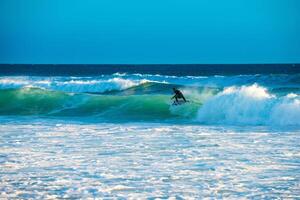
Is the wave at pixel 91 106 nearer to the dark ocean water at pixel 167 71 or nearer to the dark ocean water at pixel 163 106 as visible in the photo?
the dark ocean water at pixel 163 106

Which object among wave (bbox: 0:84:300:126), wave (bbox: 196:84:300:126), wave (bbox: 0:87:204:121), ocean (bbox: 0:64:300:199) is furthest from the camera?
wave (bbox: 0:87:204:121)

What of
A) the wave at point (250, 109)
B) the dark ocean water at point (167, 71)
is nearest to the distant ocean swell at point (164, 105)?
the wave at point (250, 109)

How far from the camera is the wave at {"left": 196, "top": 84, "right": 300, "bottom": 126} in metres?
16.2

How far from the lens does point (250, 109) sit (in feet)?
57.5

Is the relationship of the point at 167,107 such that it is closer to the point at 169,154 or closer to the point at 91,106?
the point at 91,106

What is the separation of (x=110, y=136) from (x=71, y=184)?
5.20m

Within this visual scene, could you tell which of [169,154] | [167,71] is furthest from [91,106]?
[167,71]

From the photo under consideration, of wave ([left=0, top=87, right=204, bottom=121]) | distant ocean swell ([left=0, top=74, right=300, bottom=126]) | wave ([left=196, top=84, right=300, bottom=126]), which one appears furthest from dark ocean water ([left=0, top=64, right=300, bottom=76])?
wave ([left=196, top=84, right=300, bottom=126])

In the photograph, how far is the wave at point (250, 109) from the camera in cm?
1623

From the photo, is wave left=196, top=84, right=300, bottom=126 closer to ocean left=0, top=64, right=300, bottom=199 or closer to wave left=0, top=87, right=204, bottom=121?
ocean left=0, top=64, right=300, bottom=199

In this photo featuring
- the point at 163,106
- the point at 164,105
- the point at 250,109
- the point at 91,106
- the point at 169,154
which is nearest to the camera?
the point at 169,154

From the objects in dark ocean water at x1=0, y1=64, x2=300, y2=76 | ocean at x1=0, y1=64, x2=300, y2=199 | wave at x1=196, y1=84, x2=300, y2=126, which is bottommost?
ocean at x1=0, y1=64, x2=300, y2=199

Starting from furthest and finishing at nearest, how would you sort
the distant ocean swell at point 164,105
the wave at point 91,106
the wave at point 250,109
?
the wave at point 91,106 → the distant ocean swell at point 164,105 → the wave at point 250,109

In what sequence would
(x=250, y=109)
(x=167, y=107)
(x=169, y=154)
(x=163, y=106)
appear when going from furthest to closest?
(x=163, y=106), (x=167, y=107), (x=250, y=109), (x=169, y=154)
